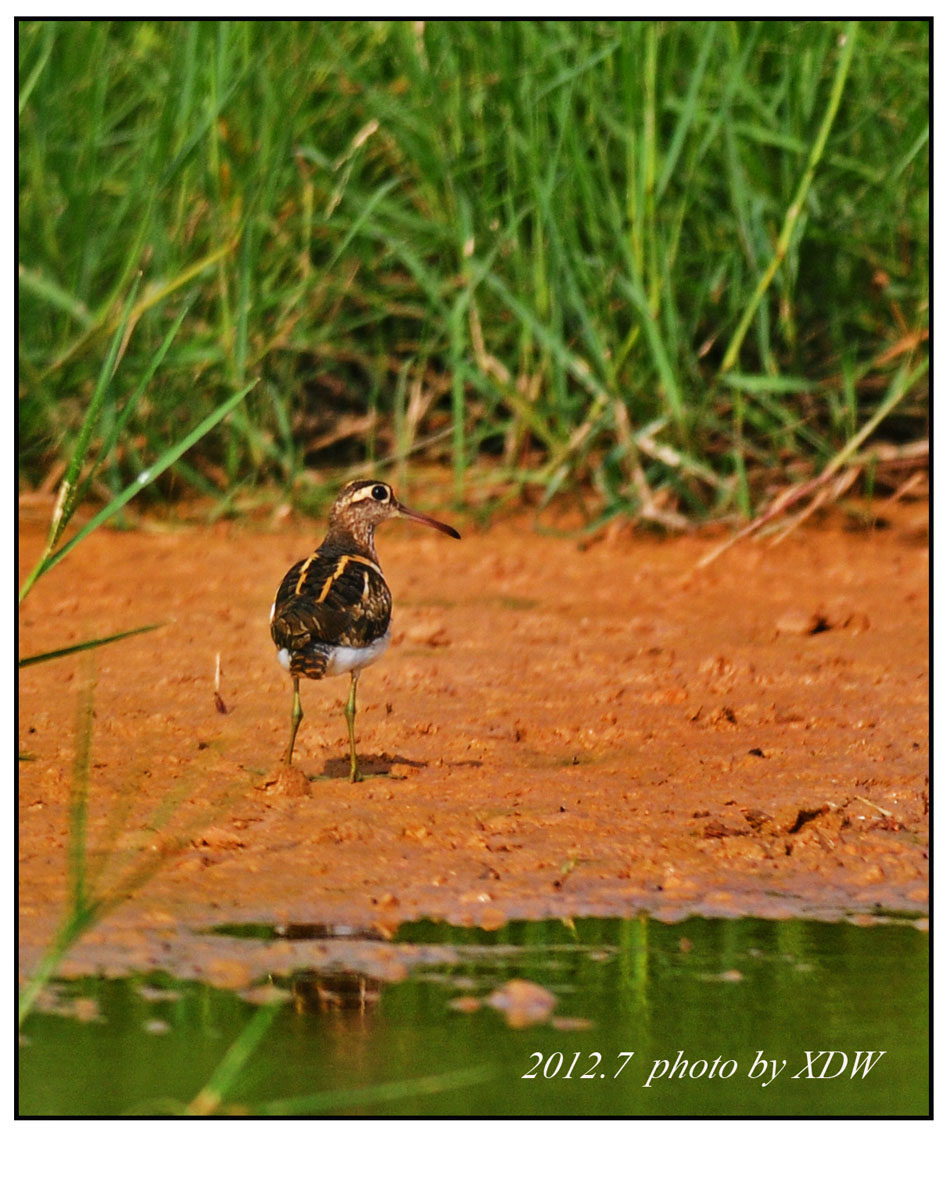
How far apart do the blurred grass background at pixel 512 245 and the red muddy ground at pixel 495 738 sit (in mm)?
435

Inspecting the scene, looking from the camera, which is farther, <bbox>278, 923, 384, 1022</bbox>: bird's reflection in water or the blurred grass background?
the blurred grass background

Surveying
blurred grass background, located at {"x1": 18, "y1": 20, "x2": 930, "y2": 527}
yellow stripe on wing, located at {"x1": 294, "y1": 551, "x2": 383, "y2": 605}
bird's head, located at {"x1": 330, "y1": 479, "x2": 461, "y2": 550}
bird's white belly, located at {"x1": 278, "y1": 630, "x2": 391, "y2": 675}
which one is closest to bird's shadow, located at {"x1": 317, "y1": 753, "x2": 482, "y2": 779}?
bird's white belly, located at {"x1": 278, "y1": 630, "x2": 391, "y2": 675}

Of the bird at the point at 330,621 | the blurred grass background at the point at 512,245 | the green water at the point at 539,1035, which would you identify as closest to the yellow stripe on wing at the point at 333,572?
the bird at the point at 330,621

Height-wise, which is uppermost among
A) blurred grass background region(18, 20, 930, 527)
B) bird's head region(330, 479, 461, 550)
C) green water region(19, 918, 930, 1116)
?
blurred grass background region(18, 20, 930, 527)

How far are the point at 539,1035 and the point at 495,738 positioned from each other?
5.99 feet

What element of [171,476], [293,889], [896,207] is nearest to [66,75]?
[171,476]

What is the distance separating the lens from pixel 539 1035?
3.25 m

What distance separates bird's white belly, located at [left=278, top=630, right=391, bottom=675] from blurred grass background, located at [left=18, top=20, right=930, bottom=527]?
257cm

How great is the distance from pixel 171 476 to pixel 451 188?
1732 millimetres

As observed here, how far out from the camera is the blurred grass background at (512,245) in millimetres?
6793

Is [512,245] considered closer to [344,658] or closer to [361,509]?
[361,509]

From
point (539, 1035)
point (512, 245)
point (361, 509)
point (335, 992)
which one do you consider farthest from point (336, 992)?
point (512, 245)

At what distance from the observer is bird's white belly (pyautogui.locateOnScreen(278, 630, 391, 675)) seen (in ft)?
14.3

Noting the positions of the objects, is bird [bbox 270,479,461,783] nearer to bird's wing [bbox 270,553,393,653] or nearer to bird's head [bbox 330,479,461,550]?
bird's wing [bbox 270,553,393,653]
